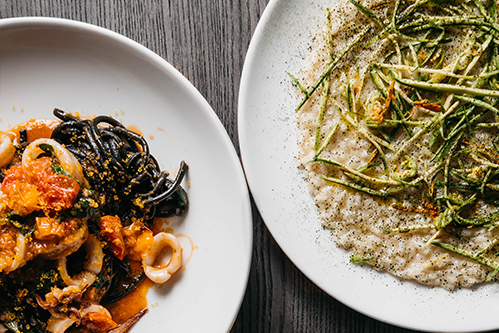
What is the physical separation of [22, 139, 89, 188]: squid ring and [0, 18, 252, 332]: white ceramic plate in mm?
409

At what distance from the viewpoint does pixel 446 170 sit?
2516 mm

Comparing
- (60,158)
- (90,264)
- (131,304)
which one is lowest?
(131,304)

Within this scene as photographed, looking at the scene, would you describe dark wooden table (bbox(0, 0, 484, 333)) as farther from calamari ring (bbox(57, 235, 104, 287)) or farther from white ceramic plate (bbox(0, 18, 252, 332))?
calamari ring (bbox(57, 235, 104, 287))

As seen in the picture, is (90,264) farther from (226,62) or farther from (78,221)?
(226,62)

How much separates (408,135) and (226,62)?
1.44 meters

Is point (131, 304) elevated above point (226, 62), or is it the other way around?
point (226, 62)

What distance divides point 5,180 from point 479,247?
3.19m

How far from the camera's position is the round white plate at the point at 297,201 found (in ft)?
8.23

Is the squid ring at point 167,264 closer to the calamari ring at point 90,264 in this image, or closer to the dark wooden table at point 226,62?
the calamari ring at point 90,264

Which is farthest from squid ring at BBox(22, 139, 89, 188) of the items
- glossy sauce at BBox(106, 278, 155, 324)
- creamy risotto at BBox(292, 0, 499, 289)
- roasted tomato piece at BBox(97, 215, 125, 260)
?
creamy risotto at BBox(292, 0, 499, 289)

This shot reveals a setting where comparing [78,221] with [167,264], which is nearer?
[78,221]

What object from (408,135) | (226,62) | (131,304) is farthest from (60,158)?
(408,135)

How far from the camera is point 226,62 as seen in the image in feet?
9.07

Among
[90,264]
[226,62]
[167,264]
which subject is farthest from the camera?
[226,62]
